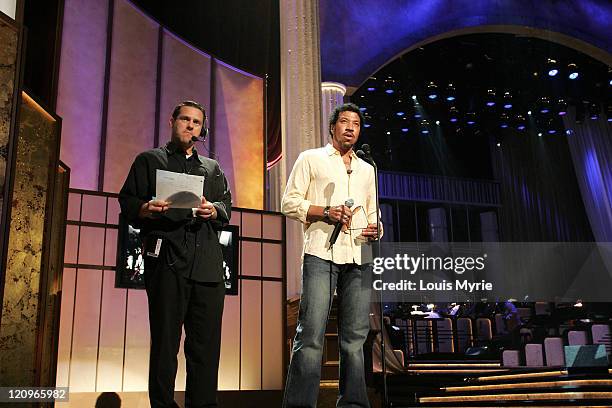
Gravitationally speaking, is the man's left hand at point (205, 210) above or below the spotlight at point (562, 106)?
below

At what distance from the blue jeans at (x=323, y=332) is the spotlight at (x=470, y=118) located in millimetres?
12594

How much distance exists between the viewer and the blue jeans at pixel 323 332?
87.0 inches

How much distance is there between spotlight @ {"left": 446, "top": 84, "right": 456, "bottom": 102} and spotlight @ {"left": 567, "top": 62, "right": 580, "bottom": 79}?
232cm

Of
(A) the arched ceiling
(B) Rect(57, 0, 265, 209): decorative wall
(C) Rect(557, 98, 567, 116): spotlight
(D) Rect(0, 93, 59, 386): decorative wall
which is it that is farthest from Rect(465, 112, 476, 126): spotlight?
(D) Rect(0, 93, 59, 386): decorative wall

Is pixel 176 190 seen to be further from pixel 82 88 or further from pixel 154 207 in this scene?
pixel 82 88

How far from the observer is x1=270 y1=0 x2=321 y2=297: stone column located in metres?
4.86

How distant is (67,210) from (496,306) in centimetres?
902

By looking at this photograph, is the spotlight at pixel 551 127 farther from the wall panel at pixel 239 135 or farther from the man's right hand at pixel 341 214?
the man's right hand at pixel 341 214

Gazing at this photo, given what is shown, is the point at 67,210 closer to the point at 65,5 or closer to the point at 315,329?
the point at 65,5

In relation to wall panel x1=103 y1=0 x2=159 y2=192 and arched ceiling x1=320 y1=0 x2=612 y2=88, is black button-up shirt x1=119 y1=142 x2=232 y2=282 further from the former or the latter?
arched ceiling x1=320 y1=0 x2=612 y2=88

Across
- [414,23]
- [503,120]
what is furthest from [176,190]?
[503,120]

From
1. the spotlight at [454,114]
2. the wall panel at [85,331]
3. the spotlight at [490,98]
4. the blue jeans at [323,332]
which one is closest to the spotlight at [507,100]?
the spotlight at [490,98]

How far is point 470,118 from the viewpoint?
47.3 feet

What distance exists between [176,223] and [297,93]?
3.05 metres
